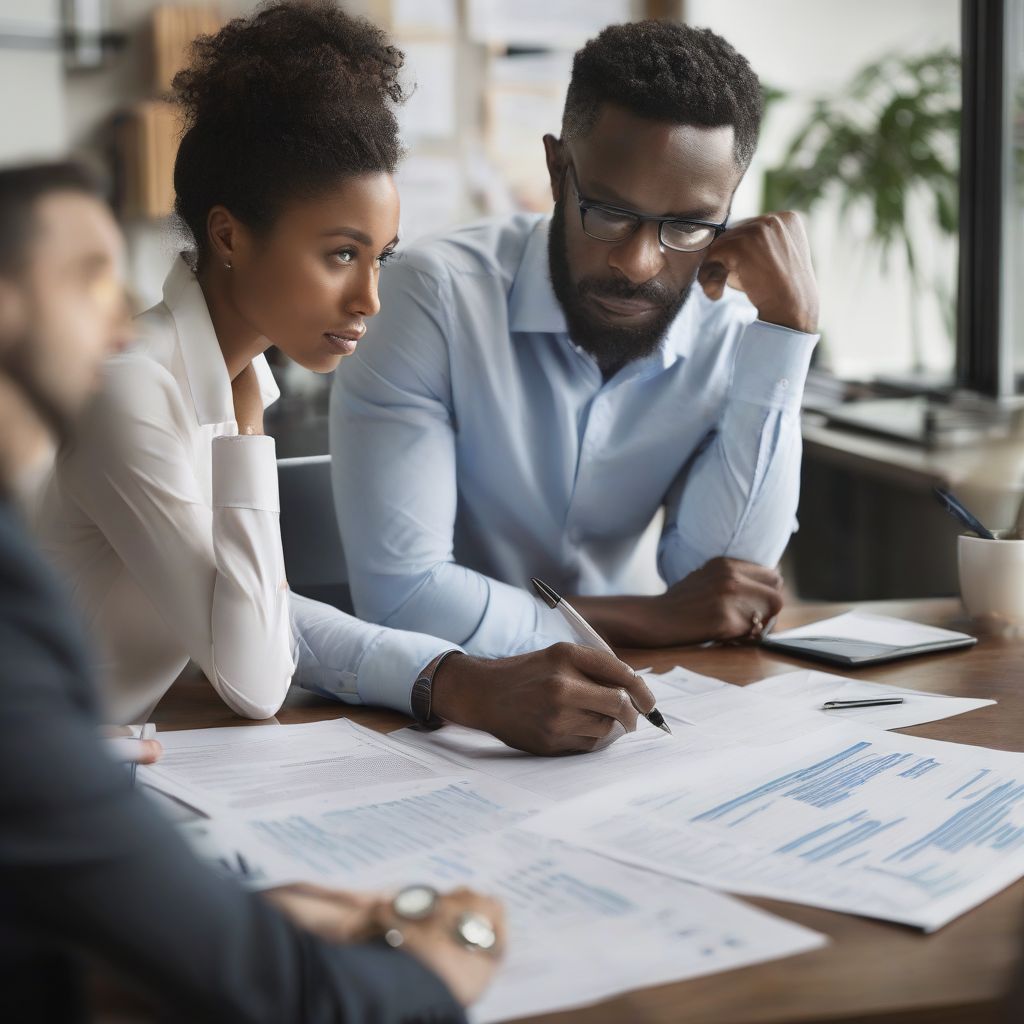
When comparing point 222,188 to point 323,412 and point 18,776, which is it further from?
point 323,412

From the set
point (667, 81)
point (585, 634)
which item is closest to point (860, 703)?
point (585, 634)

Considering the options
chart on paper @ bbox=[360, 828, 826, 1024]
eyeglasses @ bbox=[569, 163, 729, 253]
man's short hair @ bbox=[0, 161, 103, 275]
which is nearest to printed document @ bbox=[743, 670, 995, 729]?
chart on paper @ bbox=[360, 828, 826, 1024]

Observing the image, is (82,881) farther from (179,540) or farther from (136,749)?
(179,540)

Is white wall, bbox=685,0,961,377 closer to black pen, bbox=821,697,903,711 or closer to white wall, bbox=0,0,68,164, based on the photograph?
white wall, bbox=0,0,68,164

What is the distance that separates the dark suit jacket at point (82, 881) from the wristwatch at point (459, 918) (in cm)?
12

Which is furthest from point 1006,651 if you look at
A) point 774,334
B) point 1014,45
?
point 1014,45

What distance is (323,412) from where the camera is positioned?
144 inches

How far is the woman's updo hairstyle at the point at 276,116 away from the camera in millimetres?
1232

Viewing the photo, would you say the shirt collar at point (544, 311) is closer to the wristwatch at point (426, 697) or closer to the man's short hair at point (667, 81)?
the man's short hair at point (667, 81)

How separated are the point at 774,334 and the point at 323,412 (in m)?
2.21

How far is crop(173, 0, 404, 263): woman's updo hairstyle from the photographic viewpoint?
1232 mm

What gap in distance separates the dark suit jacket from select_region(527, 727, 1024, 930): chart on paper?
0.37 metres

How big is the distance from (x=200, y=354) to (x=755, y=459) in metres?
0.78

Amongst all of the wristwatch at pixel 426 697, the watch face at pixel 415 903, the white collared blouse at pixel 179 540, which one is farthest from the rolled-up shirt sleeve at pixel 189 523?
the watch face at pixel 415 903
